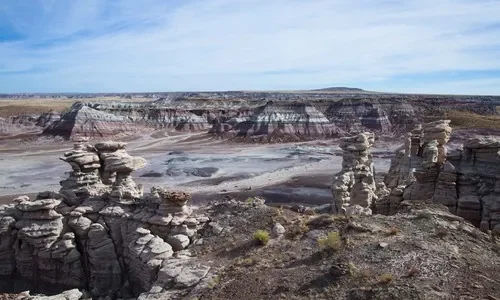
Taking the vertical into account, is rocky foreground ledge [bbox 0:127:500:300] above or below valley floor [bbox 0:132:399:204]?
above

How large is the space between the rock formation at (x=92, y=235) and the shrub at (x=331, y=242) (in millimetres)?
5662

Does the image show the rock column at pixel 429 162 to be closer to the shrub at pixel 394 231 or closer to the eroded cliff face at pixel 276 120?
the shrub at pixel 394 231

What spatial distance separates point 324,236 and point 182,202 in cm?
616

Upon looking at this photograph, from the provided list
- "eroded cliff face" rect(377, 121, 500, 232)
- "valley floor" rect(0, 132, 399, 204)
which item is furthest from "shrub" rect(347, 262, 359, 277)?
"valley floor" rect(0, 132, 399, 204)

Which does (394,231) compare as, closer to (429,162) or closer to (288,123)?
(429,162)

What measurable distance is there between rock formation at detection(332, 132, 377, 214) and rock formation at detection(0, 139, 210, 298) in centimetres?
904

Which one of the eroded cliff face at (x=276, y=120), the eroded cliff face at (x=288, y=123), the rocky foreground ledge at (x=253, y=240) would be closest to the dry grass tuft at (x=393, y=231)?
the rocky foreground ledge at (x=253, y=240)

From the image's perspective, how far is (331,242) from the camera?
13.7 metres

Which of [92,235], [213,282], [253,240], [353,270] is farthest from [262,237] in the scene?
[92,235]

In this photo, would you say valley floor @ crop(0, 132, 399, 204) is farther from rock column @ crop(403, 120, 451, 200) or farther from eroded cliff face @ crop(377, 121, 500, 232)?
eroded cliff face @ crop(377, 121, 500, 232)

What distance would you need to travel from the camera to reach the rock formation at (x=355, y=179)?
24.1m

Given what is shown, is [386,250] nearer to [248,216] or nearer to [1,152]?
[248,216]

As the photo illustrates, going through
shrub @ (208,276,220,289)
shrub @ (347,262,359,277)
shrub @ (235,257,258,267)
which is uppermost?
shrub @ (347,262,359,277)

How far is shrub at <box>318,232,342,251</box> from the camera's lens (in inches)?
536
